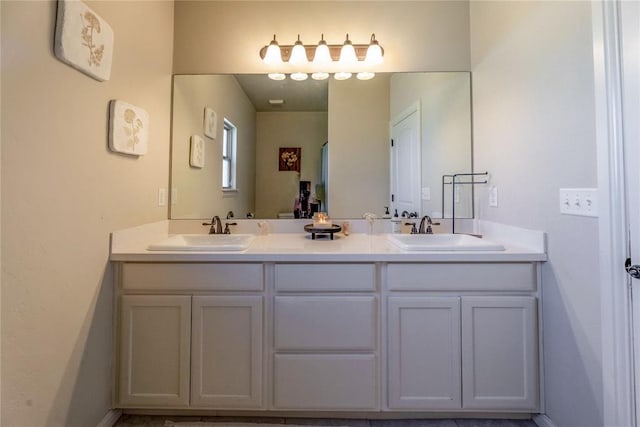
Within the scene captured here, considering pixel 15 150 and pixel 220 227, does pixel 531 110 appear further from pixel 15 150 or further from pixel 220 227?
pixel 15 150

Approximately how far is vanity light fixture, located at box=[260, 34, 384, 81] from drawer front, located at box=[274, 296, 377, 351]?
144cm

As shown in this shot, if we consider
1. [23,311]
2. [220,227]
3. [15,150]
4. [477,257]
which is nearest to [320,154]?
[220,227]

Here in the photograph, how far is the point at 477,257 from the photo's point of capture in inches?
54.1

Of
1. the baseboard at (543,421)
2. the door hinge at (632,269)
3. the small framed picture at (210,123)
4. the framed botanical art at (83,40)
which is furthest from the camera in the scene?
the small framed picture at (210,123)

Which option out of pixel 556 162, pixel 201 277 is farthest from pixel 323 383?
pixel 556 162

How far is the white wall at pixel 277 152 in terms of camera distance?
205cm

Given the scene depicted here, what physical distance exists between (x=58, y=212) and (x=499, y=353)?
1895mm

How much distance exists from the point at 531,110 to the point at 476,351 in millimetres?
1128

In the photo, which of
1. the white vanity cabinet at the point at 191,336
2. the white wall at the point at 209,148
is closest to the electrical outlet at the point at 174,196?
the white wall at the point at 209,148

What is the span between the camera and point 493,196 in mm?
1748

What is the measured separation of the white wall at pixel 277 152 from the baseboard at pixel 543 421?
64.7 inches

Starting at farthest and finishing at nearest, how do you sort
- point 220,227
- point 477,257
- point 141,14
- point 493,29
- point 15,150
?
1. point 220,227
2. point 493,29
3. point 141,14
4. point 477,257
5. point 15,150

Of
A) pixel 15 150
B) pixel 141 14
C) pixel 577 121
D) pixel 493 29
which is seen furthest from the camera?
pixel 493 29

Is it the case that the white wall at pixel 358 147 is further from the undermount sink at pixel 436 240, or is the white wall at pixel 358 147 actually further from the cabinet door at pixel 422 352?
the cabinet door at pixel 422 352
